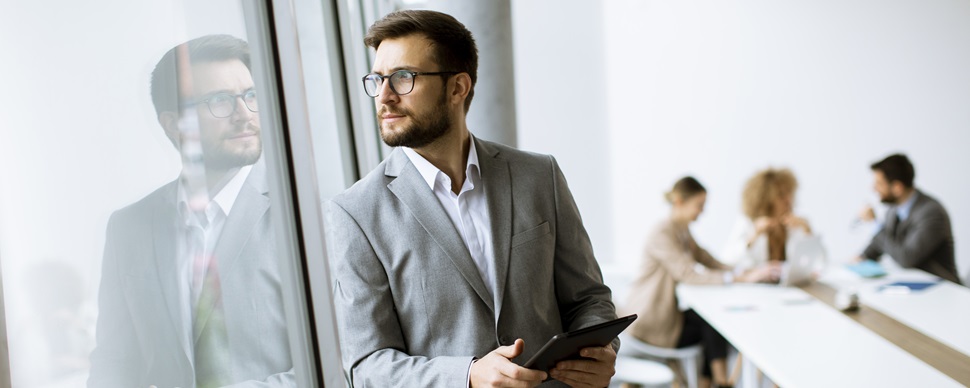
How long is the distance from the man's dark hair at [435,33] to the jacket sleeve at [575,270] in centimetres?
35

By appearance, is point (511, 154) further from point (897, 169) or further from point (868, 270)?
point (897, 169)

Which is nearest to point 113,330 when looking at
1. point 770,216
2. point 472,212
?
point 472,212

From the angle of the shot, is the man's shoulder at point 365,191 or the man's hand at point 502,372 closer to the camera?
the man's hand at point 502,372

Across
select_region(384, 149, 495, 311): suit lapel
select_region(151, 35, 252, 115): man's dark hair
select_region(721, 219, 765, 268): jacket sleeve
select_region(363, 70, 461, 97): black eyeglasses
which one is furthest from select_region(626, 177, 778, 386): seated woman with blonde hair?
select_region(151, 35, 252, 115): man's dark hair

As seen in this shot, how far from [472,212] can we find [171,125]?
2.08 feet

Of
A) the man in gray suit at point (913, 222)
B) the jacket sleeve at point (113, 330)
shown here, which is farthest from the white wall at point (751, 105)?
the jacket sleeve at point (113, 330)

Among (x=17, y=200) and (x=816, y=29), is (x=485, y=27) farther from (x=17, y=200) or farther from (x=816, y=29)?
(x=816, y=29)

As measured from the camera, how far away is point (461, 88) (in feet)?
5.13

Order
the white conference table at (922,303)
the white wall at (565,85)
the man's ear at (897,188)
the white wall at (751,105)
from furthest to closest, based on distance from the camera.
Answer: the white wall at (751,105) < the white wall at (565,85) < the man's ear at (897,188) < the white conference table at (922,303)

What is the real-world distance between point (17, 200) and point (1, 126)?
0.11m

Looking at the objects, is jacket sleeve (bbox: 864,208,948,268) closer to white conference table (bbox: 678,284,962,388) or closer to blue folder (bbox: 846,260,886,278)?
blue folder (bbox: 846,260,886,278)

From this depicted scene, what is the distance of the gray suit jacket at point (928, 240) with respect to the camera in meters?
4.80

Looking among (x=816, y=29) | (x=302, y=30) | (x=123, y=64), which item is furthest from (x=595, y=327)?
(x=816, y=29)

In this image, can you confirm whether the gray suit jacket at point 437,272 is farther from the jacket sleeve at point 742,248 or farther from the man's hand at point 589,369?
the jacket sleeve at point 742,248
